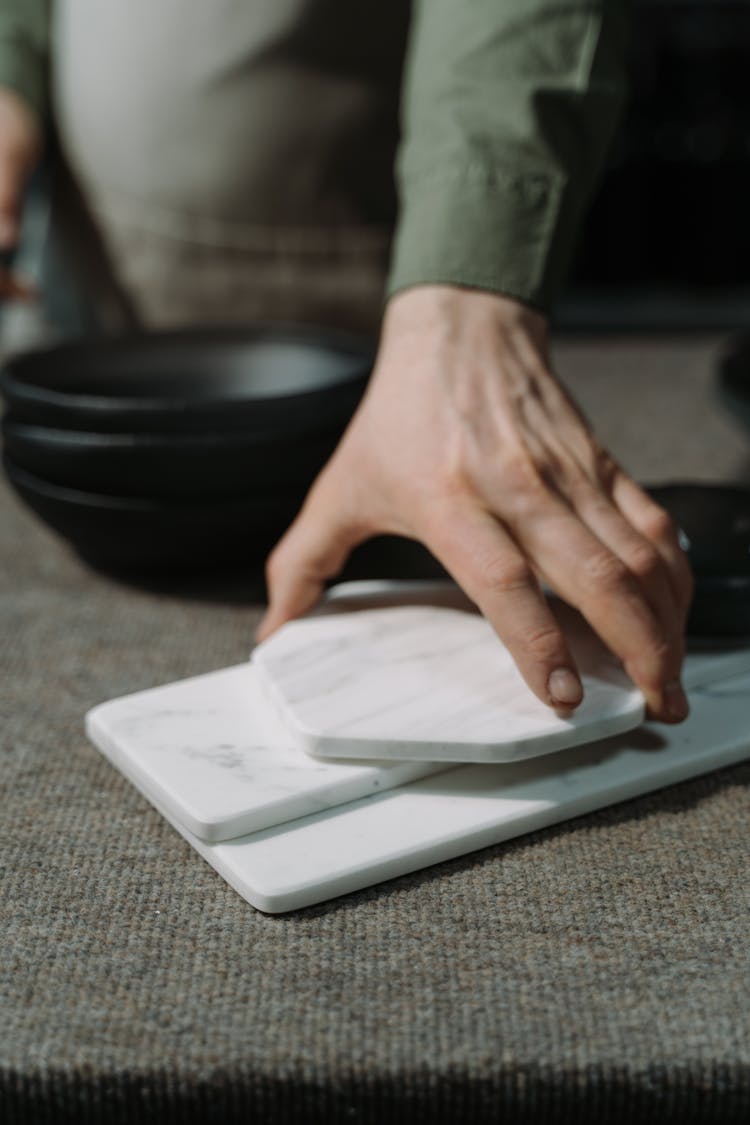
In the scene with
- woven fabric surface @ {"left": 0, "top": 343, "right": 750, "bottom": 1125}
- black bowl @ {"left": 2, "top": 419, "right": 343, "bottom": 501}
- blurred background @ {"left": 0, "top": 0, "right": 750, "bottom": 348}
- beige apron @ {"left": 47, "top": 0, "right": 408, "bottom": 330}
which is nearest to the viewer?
woven fabric surface @ {"left": 0, "top": 343, "right": 750, "bottom": 1125}

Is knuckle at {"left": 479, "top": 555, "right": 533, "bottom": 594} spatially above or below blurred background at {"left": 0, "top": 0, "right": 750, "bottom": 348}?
above

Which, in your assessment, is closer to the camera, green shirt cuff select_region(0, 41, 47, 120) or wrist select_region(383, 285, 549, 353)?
wrist select_region(383, 285, 549, 353)

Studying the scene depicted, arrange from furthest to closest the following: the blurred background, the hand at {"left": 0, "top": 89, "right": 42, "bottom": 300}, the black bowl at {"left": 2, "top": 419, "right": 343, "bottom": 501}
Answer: the blurred background < the hand at {"left": 0, "top": 89, "right": 42, "bottom": 300} < the black bowl at {"left": 2, "top": 419, "right": 343, "bottom": 501}

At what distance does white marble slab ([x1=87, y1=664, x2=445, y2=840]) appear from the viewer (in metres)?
0.50

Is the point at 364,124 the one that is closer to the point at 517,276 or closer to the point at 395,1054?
the point at 517,276

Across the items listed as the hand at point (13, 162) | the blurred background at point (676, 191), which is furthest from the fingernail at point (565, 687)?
the blurred background at point (676, 191)

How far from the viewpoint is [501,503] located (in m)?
0.61

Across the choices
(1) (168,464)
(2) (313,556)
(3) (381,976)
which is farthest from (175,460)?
(3) (381,976)

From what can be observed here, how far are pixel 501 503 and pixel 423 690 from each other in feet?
0.36

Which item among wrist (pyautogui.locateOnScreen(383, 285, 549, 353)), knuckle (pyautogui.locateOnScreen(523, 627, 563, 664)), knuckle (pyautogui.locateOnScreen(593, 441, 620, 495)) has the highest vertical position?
Result: wrist (pyautogui.locateOnScreen(383, 285, 549, 353))

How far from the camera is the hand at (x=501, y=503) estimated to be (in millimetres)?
560

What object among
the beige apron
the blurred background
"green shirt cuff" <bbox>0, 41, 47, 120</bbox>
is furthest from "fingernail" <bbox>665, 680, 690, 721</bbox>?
the blurred background

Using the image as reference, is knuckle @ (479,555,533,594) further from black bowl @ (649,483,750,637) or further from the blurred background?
the blurred background

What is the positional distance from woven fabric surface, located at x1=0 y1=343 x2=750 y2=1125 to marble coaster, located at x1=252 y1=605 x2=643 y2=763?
43 millimetres
